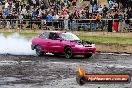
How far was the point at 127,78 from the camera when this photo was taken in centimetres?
509

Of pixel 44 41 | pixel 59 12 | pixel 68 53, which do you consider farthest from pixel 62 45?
pixel 59 12

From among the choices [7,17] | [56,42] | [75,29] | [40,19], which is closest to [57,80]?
[56,42]

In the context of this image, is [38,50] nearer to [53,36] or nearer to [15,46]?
[53,36]

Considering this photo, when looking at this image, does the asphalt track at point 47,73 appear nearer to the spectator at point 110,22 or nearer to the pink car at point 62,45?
the pink car at point 62,45

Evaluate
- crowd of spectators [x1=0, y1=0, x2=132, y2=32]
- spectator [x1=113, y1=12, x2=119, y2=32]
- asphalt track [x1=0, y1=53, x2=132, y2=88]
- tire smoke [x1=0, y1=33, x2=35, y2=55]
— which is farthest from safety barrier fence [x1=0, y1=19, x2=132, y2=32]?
asphalt track [x1=0, y1=53, x2=132, y2=88]

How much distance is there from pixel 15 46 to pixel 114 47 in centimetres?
690

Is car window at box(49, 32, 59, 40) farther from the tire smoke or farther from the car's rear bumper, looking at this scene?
the tire smoke

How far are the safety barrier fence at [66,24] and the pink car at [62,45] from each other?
22.9ft

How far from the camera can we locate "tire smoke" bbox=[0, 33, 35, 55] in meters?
25.7

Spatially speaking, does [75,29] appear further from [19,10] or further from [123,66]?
[123,66]

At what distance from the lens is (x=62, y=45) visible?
73.3 feet

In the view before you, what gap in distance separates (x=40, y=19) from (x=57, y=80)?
20877 millimetres

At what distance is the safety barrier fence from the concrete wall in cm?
364

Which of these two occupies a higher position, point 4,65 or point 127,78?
point 127,78
